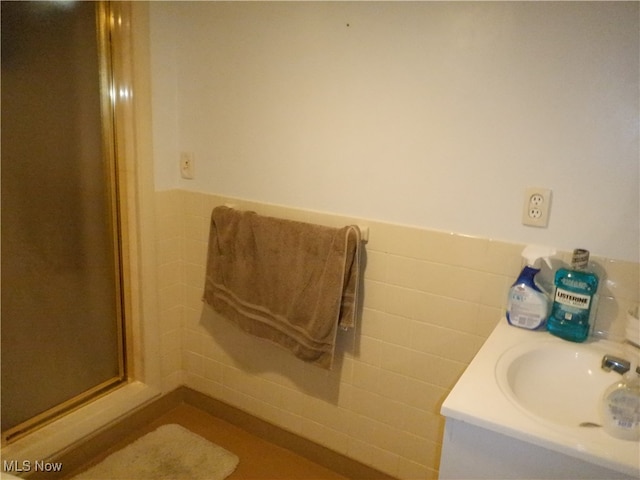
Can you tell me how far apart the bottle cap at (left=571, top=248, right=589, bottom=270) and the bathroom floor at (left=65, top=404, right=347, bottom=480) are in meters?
1.21

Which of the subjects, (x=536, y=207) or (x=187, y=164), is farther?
(x=187, y=164)

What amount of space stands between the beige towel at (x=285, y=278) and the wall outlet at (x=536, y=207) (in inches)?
20.5

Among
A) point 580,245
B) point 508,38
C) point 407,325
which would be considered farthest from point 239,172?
point 580,245

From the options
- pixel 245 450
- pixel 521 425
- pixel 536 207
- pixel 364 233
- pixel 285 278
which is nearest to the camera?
pixel 521 425

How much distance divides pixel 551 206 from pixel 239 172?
1.12m

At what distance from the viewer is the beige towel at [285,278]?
161cm

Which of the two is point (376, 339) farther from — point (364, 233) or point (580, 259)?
point (580, 259)

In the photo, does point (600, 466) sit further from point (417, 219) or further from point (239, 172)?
point (239, 172)

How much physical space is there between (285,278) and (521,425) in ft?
3.24

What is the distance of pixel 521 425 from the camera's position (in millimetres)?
904

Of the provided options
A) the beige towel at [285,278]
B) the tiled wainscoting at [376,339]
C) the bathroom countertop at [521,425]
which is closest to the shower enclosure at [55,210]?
the tiled wainscoting at [376,339]

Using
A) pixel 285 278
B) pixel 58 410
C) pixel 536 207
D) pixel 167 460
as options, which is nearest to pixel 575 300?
pixel 536 207

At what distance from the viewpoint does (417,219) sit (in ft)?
5.07

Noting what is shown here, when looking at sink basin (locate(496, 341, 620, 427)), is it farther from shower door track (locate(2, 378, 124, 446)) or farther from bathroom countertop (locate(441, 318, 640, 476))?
shower door track (locate(2, 378, 124, 446))
